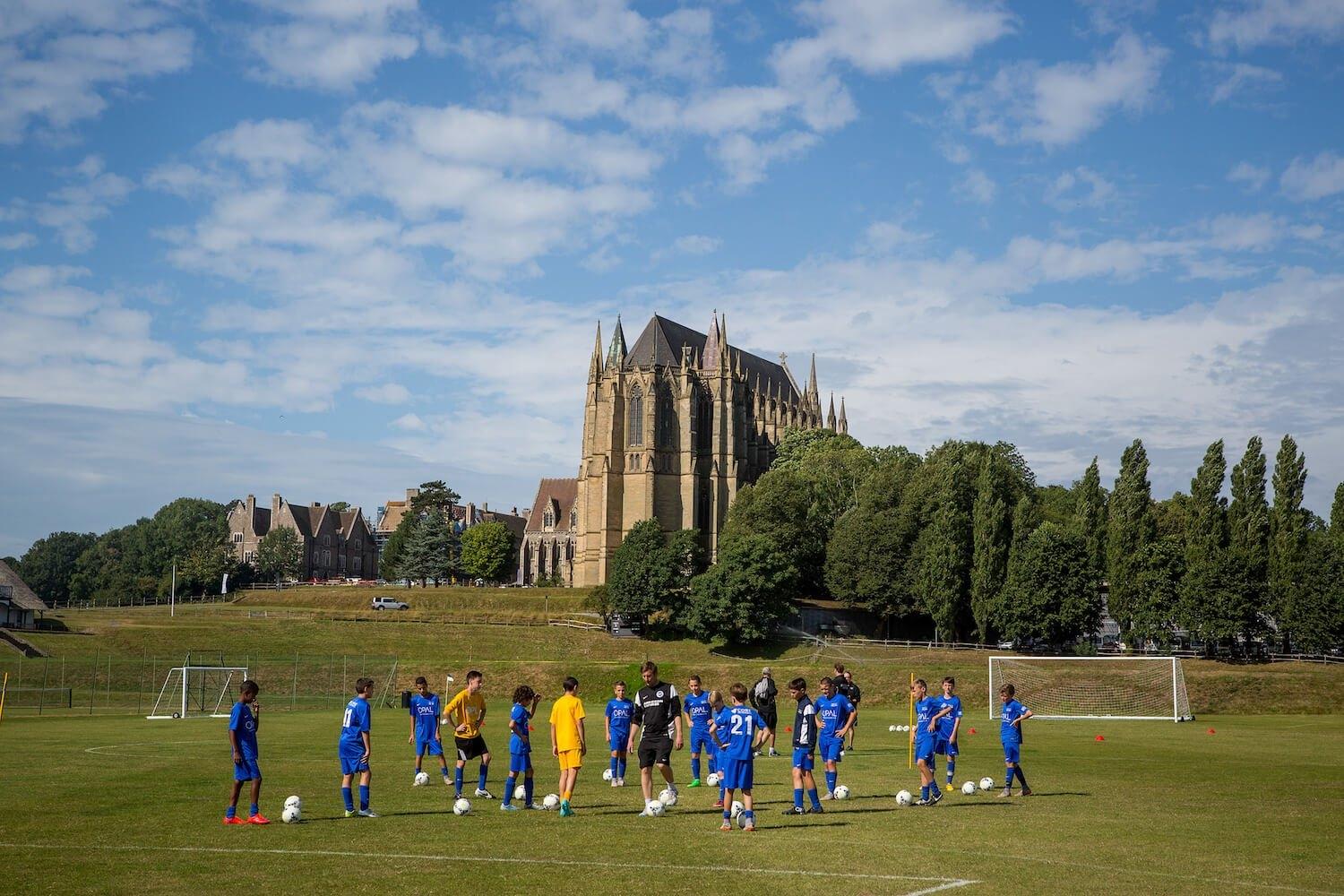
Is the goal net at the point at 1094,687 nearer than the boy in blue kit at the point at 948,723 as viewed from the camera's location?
No

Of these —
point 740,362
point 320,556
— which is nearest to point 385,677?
point 740,362

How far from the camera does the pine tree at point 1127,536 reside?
75.4 metres

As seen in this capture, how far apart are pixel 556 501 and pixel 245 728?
485ft

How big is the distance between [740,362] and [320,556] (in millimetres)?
65099

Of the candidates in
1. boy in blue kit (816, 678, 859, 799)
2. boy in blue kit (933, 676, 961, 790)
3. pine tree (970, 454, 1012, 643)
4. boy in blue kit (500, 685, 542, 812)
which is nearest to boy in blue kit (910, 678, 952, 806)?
boy in blue kit (933, 676, 961, 790)

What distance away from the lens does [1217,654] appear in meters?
72.6

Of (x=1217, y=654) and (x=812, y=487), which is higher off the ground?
(x=812, y=487)

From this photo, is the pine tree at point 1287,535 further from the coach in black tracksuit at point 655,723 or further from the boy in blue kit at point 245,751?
the boy in blue kit at point 245,751

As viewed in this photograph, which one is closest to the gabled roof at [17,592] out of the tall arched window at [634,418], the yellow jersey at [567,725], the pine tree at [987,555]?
the tall arched window at [634,418]

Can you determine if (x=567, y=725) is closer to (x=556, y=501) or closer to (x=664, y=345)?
(x=664, y=345)

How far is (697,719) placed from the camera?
2192 cm

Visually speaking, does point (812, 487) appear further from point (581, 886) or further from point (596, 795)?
point (581, 886)

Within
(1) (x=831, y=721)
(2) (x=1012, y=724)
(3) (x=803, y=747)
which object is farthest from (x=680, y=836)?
(2) (x=1012, y=724)

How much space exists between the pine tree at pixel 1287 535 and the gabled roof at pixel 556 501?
102953 mm
